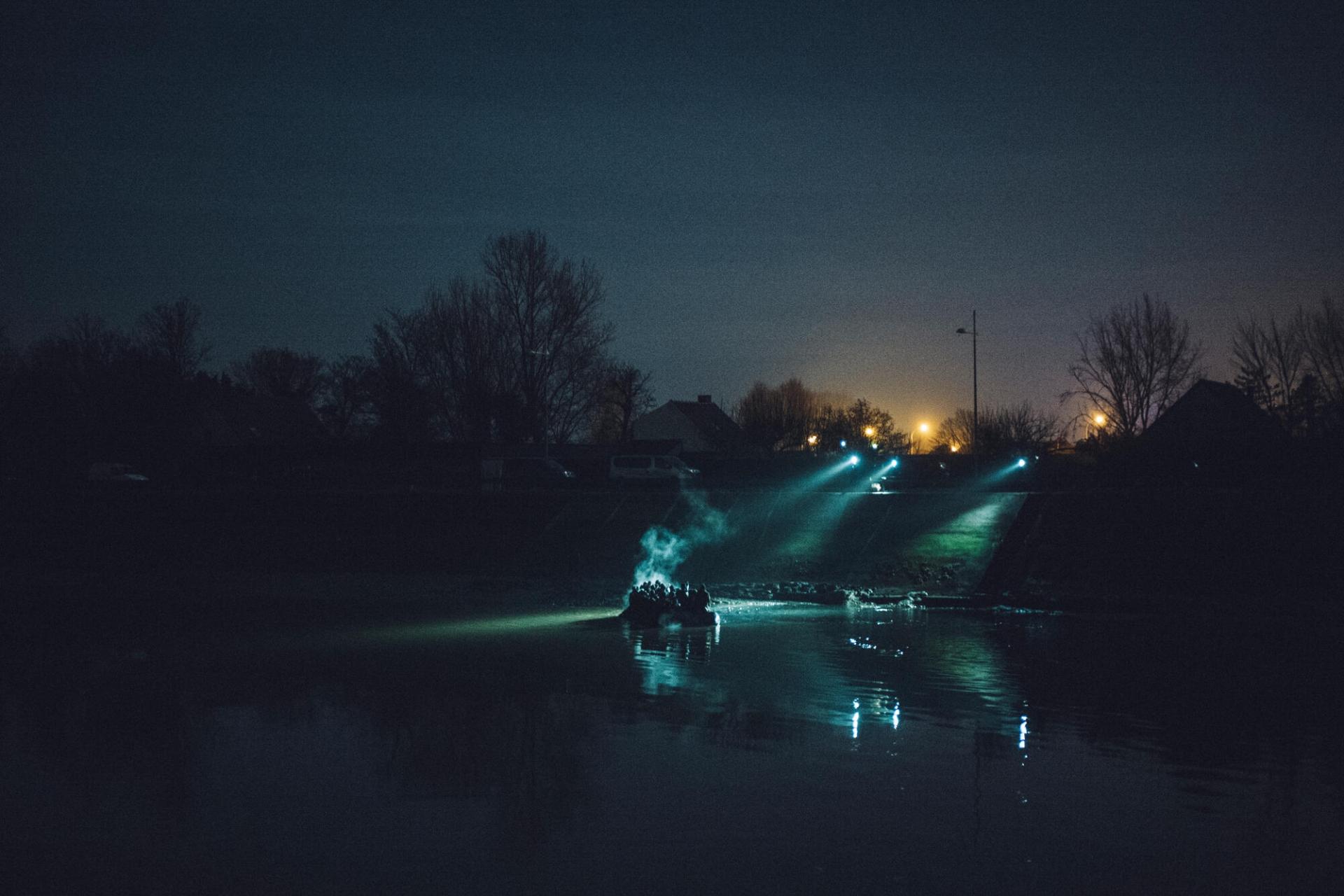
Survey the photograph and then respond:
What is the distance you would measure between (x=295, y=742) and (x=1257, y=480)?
3656 cm

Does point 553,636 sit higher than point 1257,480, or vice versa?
point 1257,480

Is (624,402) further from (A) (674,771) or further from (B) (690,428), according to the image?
(A) (674,771)

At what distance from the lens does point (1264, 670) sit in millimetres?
16500

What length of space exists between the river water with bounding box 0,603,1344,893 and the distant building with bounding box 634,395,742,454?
81853mm

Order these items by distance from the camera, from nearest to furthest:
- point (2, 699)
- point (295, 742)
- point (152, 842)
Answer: point (152, 842), point (295, 742), point (2, 699)

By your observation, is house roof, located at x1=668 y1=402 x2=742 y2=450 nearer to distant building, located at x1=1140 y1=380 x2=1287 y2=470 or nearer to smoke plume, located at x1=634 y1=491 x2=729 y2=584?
distant building, located at x1=1140 y1=380 x2=1287 y2=470

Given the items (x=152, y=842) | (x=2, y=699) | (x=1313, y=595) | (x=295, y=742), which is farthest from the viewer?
(x=1313, y=595)

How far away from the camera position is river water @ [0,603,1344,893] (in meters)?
7.86

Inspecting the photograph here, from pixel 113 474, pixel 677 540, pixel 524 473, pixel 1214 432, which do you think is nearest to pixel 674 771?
pixel 677 540

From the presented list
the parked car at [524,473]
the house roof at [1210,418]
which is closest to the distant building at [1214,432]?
the house roof at [1210,418]

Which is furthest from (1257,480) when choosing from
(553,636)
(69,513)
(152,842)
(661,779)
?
(69,513)

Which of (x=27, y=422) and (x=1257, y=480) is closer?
(x=1257, y=480)

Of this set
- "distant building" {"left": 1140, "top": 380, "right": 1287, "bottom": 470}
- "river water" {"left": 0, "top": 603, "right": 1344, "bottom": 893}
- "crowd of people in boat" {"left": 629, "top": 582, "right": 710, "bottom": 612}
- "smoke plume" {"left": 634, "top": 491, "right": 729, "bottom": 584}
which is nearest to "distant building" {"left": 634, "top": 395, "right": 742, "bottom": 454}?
"distant building" {"left": 1140, "top": 380, "right": 1287, "bottom": 470}

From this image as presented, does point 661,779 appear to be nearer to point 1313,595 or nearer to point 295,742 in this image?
point 295,742
